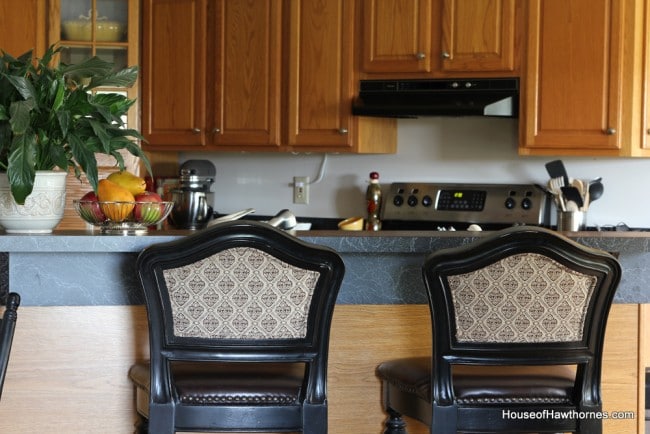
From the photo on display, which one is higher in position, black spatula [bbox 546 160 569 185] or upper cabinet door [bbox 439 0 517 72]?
upper cabinet door [bbox 439 0 517 72]

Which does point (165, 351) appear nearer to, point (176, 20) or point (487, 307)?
point (487, 307)

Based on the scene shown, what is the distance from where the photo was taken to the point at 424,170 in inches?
184

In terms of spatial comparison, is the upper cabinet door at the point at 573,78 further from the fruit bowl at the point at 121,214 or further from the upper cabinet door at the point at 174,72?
the fruit bowl at the point at 121,214

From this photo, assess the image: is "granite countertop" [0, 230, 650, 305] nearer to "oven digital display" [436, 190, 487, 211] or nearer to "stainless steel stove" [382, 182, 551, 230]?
"stainless steel stove" [382, 182, 551, 230]

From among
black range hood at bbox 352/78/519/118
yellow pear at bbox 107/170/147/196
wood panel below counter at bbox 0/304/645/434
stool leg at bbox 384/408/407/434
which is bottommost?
stool leg at bbox 384/408/407/434

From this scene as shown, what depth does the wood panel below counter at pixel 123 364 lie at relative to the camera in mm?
2369

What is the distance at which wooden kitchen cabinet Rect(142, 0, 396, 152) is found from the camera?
177 inches

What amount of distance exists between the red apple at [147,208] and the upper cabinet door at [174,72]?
2390 millimetres

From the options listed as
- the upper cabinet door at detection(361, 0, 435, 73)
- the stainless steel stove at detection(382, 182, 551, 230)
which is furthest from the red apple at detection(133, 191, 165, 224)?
the stainless steel stove at detection(382, 182, 551, 230)

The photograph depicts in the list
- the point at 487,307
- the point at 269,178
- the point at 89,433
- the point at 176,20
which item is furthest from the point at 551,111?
the point at 89,433

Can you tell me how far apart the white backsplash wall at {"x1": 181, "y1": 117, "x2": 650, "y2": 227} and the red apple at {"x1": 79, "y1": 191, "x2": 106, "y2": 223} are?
247cm

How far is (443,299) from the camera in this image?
209cm

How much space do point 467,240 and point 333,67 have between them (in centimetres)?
223

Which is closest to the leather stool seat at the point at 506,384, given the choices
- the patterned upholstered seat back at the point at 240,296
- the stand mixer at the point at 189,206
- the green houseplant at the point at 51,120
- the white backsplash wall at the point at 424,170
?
the patterned upholstered seat back at the point at 240,296
